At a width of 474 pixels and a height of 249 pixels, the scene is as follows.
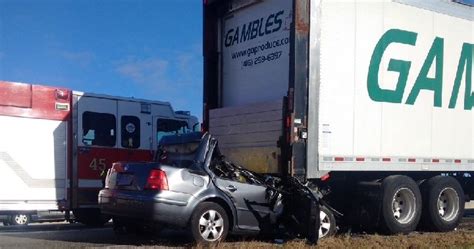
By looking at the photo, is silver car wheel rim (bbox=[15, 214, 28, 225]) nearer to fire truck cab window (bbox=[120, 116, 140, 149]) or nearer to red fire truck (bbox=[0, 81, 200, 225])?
red fire truck (bbox=[0, 81, 200, 225])

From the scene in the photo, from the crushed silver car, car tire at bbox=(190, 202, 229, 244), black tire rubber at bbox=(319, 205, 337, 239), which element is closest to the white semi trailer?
black tire rubber at bbox=(319, 205, 337, 239)

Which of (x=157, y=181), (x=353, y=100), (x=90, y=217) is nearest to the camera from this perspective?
(x=157, y=181)

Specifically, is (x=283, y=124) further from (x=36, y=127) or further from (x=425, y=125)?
(x=36, y=127)

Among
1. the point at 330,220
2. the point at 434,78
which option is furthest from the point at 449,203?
the point at 330,220

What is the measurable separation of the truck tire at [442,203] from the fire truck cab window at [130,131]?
574 cm

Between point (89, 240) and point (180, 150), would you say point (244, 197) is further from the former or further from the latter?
point (89, 240)

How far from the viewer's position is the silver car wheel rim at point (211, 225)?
8.57 meters

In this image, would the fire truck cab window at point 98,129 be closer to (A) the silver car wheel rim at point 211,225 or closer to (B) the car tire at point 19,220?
(B) the car tire at point 19,220

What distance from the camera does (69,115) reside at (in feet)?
39.3

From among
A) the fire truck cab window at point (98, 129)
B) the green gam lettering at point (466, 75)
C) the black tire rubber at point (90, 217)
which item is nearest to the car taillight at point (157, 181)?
the fire truck cab window at point (98, 129)

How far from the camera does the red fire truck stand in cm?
1126

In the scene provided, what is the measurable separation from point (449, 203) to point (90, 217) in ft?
22.7

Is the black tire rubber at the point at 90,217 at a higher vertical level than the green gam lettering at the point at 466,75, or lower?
lower

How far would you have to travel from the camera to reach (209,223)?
28.4ft
